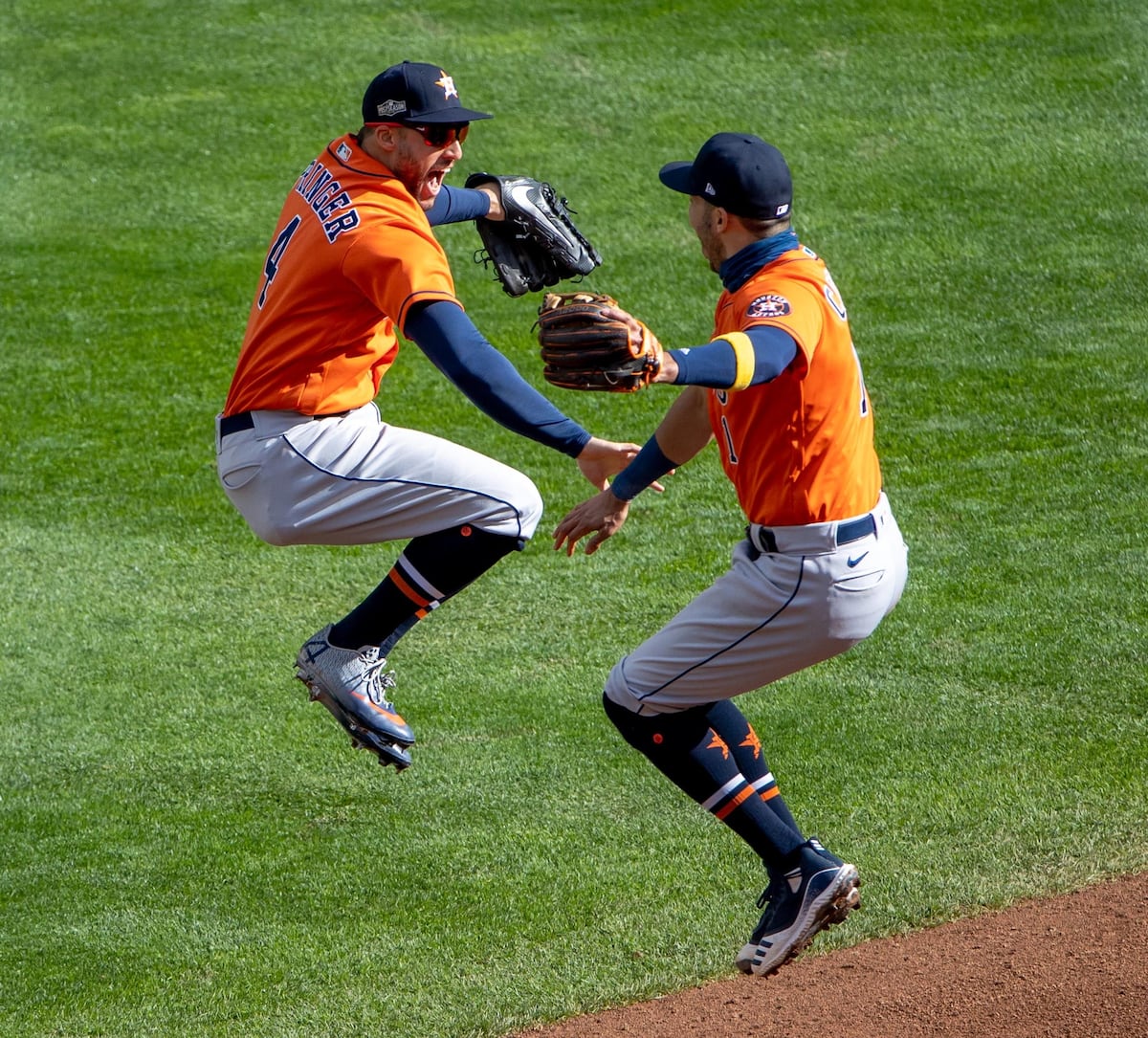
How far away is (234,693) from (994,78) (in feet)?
32.7

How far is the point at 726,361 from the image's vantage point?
4.01 metres

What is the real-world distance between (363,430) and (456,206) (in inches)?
37.1

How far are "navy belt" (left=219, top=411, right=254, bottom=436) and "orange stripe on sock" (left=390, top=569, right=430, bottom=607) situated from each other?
648 millimetres

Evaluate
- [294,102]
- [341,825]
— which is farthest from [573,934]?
[294,102]

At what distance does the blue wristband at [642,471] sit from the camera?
4.90 m

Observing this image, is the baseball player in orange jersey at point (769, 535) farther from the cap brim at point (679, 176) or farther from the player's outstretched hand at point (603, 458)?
the player's outstretched hand at point (603, 458)

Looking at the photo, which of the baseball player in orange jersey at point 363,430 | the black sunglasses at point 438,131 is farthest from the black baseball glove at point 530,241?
the black sunglasses at point 438,131

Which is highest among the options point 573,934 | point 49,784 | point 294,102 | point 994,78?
point 994,78

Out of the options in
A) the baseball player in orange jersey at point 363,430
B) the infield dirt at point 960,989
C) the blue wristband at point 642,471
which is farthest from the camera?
the infield dirt at point 960,989

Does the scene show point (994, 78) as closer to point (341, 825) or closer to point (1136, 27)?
point (1136, 27)

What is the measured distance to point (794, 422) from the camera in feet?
14.6

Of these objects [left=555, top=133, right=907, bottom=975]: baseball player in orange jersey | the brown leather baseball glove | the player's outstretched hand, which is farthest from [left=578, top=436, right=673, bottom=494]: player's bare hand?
the brown leather baseball glove

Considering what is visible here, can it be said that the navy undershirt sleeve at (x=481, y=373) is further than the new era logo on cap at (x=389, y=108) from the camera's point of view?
No

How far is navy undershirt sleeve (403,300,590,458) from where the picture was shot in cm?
448
